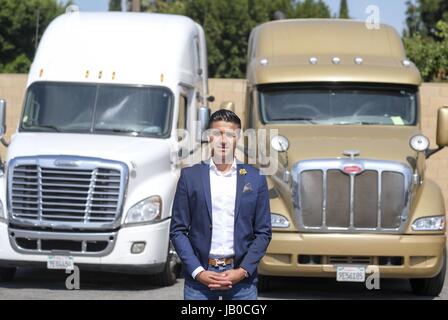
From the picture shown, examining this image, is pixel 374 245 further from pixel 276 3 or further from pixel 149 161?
pixel 276 3

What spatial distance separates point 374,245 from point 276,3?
4017 centimetres

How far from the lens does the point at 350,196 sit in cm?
1113

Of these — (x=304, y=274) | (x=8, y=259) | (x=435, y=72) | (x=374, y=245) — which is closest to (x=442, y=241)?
(x=374, y=245)

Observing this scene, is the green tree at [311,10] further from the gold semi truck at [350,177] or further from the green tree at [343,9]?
the gold semi truck at [350,177]

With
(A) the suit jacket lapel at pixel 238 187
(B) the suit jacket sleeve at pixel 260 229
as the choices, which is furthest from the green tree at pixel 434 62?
(A) the suit jacket lapel at pixel 238 187

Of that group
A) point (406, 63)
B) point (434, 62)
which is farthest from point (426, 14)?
point (406, 63)

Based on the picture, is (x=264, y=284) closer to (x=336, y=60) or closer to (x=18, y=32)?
(x=336, y=60)

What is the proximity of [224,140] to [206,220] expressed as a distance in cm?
50

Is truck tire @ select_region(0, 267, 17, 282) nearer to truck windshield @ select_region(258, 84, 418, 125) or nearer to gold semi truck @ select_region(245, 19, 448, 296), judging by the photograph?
gold semi truck @ select_region(245, 19, 448, 296)

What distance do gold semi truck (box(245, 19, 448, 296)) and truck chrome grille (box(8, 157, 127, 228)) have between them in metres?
1.80

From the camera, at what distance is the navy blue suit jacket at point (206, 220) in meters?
6.43

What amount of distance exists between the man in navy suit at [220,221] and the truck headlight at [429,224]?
5037mm

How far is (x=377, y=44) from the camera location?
1370 cm

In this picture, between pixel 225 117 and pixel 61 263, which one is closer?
pixel 225 117
